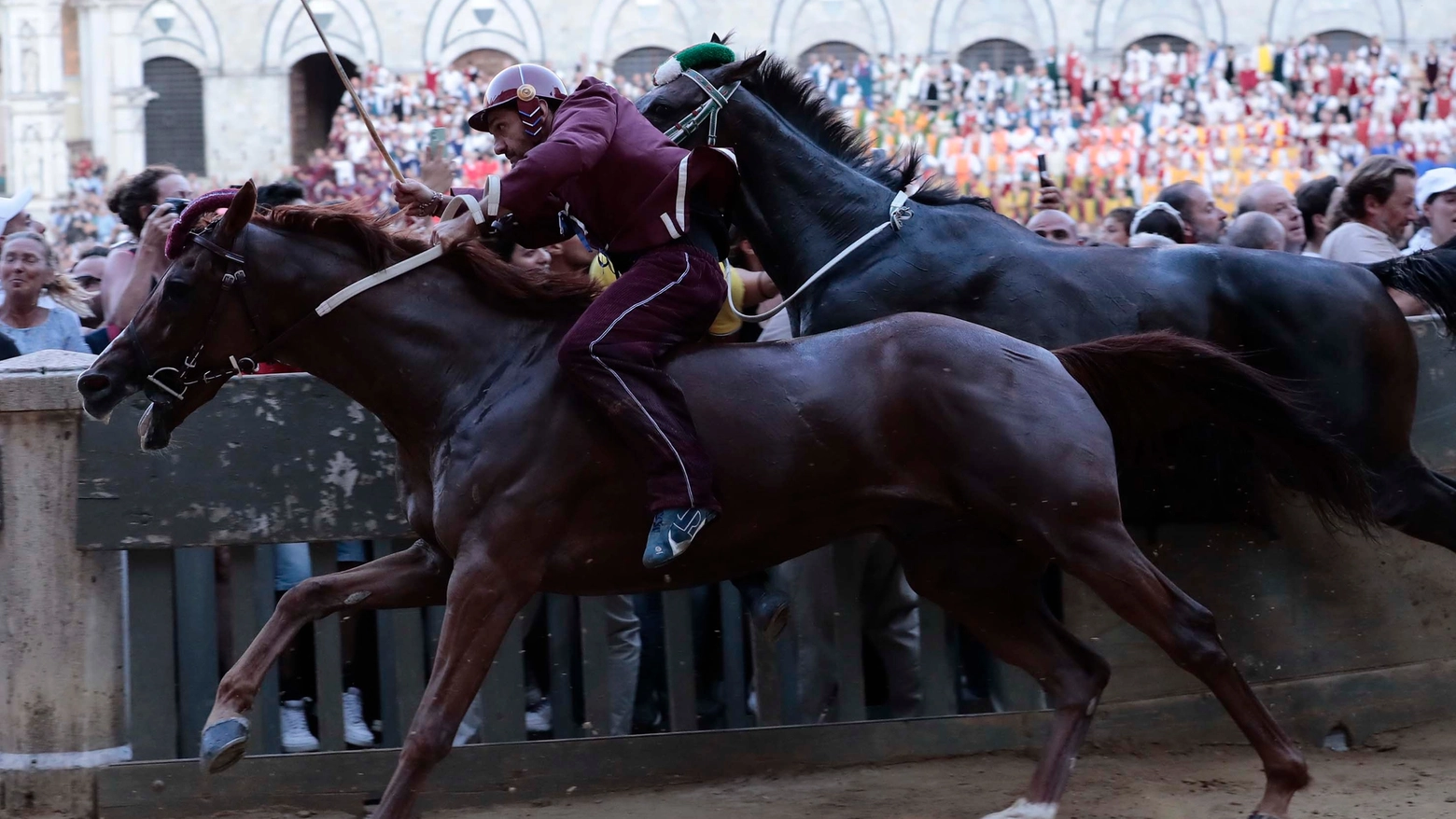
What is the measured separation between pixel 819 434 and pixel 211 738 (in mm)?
1826

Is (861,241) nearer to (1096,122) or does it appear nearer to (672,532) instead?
(672,532)

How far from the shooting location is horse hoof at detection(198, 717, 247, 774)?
3.96 m

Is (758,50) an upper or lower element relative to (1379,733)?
upper

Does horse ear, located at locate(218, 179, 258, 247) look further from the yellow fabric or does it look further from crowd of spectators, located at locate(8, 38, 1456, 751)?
crowd of spectators, located at locate(8, 38, 1456, 751)

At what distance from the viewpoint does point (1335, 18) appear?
2872cm

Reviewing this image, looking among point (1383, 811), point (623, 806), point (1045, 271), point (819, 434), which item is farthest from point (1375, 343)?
point (623, 806)

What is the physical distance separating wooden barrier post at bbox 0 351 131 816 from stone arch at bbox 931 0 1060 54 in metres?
26.2

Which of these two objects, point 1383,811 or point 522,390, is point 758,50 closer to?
point 522,390

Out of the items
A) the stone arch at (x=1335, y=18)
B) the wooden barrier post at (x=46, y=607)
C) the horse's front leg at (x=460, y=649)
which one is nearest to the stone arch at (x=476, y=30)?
the stone arch at (x=1335, y=18)

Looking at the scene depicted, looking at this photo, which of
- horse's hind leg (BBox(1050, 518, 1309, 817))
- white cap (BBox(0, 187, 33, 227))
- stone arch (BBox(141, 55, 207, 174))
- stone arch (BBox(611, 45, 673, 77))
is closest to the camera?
horse's hind leg (BBox(1050, 518, 1309, 817))

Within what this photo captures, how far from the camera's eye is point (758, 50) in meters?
5.50

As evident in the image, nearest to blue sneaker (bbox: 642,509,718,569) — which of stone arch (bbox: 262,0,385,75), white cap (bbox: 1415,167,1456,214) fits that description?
white cap (bbox: 1415,167,1456,214)

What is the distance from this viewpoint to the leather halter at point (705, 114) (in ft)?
17.6

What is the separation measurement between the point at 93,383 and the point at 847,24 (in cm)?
2669
